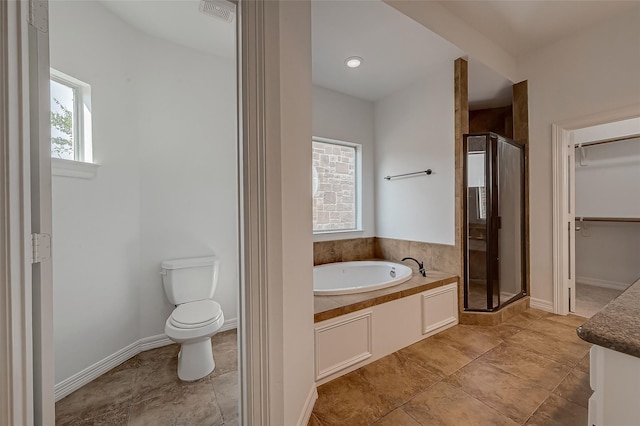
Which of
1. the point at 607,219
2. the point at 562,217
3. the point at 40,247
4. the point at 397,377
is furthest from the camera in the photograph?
the point at 607,219

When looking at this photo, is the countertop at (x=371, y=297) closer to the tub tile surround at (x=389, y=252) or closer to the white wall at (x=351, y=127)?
the tub tile surround at (x=389, y=252)

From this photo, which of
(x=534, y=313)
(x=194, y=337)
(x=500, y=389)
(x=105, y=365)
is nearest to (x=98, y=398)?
(x=105, y=365)

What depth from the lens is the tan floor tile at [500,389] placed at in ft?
4.56

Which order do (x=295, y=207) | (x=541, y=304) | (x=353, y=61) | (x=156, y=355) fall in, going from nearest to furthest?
(x=295, y=207) < (x=156, y=355) < (x=353, y=61) < (x=541, y=304)

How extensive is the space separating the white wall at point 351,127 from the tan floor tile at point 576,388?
81.1 inches

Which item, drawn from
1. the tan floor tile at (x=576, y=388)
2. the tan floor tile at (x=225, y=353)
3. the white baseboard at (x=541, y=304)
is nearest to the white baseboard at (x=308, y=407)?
the tan floor tile at (x=225, y=353)

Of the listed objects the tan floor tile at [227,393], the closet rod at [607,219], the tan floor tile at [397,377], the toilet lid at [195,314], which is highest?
the closet rod at [607,219]

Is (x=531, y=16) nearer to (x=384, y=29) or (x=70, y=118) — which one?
(x=384, y=29)

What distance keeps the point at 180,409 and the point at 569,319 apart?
11.1 ft

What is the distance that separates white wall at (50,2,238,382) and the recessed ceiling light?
3.72 feet

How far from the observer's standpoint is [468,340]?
2.14m

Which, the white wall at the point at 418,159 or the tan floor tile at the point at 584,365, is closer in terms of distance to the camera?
the tan floor tile at the point at 584,365

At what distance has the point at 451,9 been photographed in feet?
6.94

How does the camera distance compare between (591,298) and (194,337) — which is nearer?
(194,337)
